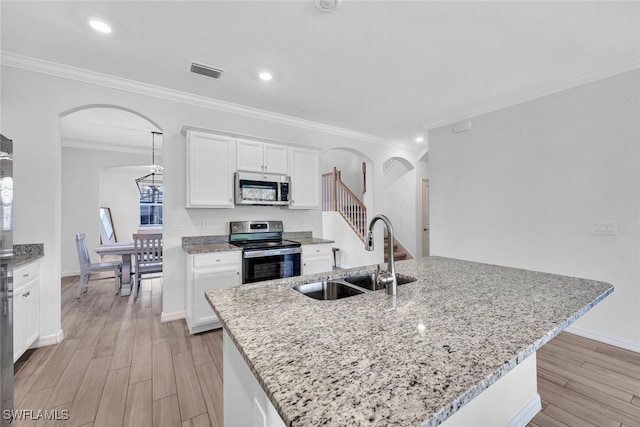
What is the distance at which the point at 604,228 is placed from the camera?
2.67 meters

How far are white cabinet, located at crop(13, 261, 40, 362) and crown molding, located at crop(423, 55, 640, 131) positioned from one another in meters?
4.92

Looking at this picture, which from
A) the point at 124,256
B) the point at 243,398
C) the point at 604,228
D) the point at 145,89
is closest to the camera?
the point at 243,398

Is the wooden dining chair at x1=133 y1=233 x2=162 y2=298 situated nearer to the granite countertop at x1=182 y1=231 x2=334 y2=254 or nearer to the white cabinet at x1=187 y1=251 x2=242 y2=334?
the granite countertop at x1=182 y1=231 x2=334 y2=254

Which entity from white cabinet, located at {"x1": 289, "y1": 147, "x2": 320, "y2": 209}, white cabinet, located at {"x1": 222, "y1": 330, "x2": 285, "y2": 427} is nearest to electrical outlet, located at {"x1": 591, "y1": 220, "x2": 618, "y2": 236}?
white cabinet, located at {"x1": 289, "y1": 147, "x2": 320, "y2": 209}

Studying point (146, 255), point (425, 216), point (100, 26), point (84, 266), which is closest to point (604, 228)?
point (425, 216)

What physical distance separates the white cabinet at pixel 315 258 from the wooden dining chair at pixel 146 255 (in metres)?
2.26

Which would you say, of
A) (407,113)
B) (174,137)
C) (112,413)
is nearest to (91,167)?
(174,137)

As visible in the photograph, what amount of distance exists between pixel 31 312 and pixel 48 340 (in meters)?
0.43

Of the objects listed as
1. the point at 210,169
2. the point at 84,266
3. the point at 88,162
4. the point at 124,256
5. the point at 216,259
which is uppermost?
the point at 88,162

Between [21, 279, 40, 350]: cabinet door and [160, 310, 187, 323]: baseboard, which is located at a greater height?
[21, 279, 40, 350]: cabinet door

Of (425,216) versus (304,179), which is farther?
(425,216)

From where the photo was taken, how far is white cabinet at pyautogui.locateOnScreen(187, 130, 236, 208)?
309 cm

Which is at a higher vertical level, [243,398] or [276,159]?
[276,159]

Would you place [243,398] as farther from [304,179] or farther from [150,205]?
[150,205]
